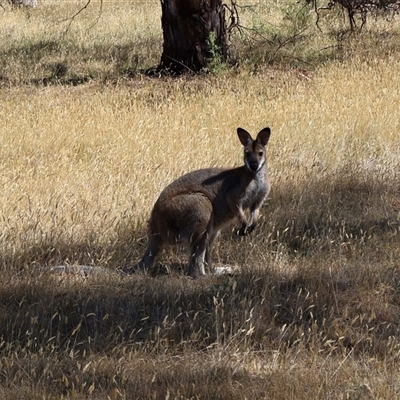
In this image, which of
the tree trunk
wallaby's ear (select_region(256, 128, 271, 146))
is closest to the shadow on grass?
wallaby's ear (select_region(256, 128, 271, 146))

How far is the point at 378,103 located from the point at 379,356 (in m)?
6.76

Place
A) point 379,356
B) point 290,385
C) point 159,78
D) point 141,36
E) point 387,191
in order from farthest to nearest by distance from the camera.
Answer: point 141,36 < point 159,78 < point 387,191 < point 379,356 < point 290,385

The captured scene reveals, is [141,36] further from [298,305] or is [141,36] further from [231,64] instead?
[298,305]

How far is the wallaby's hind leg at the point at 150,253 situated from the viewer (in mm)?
6551

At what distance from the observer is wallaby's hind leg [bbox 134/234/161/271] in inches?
258

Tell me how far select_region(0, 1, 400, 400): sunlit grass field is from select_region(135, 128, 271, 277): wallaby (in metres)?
0.22

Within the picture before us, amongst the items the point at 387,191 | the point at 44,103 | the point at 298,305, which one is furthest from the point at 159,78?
the point at 298,305

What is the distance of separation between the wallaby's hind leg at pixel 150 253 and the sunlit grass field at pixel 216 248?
4.8 inches

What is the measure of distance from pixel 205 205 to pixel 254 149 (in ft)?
2.24

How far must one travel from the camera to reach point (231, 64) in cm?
1509

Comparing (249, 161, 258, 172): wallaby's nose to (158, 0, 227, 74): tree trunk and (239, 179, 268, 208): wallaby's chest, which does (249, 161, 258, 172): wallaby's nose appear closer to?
(239, 179, 268, 208): wallaby's chest

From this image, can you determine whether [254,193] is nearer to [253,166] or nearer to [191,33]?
[253,166]

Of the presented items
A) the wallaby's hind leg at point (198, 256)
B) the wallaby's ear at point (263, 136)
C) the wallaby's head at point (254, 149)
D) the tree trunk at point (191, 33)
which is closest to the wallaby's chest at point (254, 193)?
the wallaby's head at point (254, 149)

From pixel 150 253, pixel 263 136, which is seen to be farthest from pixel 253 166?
pixel 150 253
